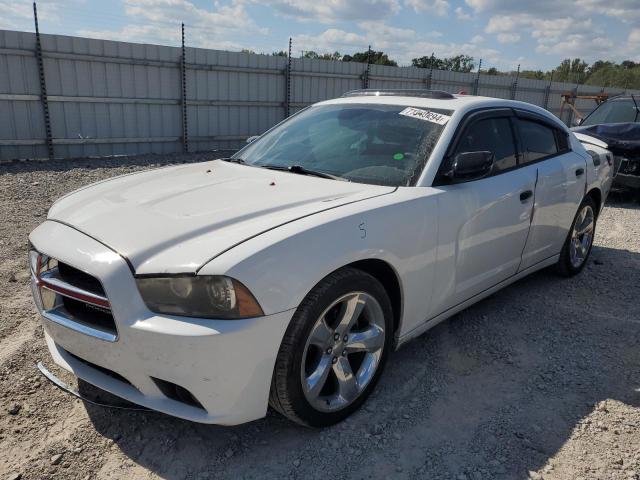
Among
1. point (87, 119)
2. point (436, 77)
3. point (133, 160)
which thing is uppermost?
point (436, 77)

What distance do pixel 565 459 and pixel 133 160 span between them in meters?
10.1

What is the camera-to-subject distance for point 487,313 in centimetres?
421

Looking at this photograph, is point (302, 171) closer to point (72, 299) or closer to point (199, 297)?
point (199, 297)

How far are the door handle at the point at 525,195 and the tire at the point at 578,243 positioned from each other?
118 cm

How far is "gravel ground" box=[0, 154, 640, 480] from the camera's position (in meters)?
2.45

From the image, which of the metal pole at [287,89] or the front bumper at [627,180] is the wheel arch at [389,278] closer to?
the front bumper at [627,180]

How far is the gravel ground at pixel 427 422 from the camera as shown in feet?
8.03

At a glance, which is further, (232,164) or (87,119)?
(87,119)

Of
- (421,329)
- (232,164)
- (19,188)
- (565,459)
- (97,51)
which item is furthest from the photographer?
(97,51)

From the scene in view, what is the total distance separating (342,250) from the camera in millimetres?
2475

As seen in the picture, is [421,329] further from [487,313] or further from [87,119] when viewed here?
[87,119]

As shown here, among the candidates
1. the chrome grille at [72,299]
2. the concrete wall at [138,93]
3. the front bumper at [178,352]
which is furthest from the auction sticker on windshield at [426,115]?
the concrete wall at [138,93]

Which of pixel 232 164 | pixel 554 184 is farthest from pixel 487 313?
pixel 232 164

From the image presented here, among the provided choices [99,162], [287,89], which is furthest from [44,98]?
[287,89]
